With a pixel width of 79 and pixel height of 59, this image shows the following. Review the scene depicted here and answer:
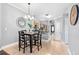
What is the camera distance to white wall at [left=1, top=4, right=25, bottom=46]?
6.31 feet

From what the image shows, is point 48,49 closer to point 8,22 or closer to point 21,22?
point 21,22

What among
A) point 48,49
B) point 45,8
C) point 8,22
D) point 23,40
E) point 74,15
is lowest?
point 48,49

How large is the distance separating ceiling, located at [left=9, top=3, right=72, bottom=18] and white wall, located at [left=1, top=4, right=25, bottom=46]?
0.09 metres

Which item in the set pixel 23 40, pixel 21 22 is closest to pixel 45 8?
pixel 21 22

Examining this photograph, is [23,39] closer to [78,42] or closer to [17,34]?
[17,34]

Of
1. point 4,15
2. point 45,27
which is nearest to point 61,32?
point 45,27

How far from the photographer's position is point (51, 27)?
2.00 metres

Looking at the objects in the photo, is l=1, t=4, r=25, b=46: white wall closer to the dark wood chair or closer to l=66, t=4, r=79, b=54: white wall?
the dark wood chair

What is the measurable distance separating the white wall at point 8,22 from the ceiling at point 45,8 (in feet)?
0.31

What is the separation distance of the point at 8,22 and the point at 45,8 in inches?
25.6

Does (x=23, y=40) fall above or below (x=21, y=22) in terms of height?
below

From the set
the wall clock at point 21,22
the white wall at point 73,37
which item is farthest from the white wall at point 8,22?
the white wall at point 73,37

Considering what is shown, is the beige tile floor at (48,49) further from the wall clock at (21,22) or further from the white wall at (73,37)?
the wall clock at (21,22)

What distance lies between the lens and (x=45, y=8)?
196 centimetres
